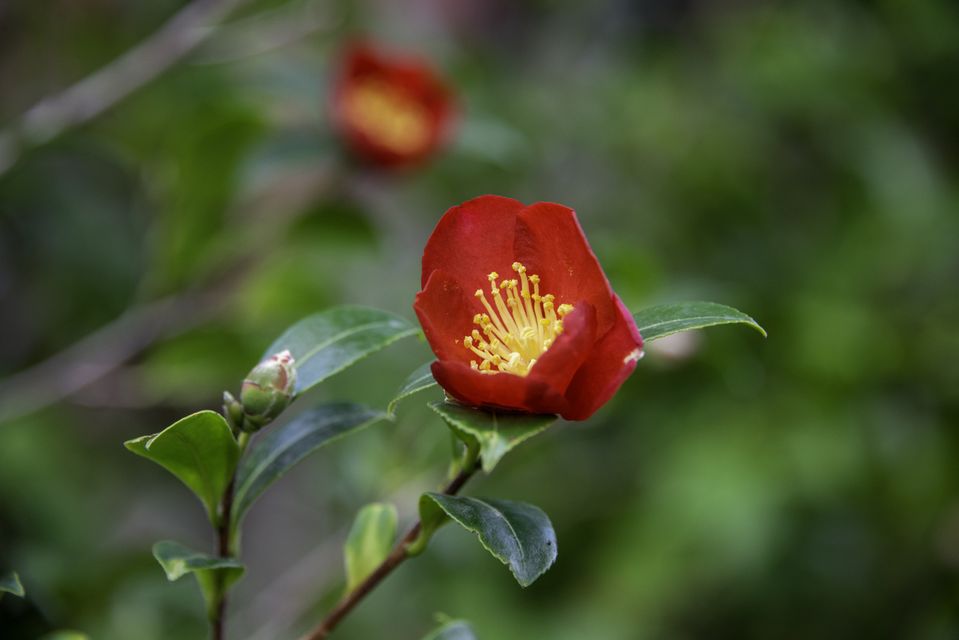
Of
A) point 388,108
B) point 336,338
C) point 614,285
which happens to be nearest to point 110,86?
point 388,108

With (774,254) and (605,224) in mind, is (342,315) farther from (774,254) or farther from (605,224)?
(605,224)

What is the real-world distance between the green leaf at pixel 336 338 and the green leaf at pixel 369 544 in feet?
0.55

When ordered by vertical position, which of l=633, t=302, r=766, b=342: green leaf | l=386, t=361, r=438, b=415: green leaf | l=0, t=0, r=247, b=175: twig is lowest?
l=386, t=361, r=438, b=415: green leaf

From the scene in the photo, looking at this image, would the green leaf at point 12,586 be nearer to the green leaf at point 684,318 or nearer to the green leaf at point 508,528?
the green leaf at point 508,528

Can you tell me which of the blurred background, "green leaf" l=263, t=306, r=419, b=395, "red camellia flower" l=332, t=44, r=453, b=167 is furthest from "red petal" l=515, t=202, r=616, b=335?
"red camellia flower" l=332, t=44, r=453, b=167

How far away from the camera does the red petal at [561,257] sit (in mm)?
712

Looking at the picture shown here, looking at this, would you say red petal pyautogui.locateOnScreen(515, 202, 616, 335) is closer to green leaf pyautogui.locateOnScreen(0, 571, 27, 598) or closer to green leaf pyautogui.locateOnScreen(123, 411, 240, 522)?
green leaf pyautogui.locateOnScreen(123, 411, 240, 522)

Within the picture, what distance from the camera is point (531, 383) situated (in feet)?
2.13

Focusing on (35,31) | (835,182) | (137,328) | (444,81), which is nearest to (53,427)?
(137,328)

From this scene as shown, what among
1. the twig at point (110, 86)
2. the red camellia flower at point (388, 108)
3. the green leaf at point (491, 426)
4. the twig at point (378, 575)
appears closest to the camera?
the green leaf at point (491, 426)

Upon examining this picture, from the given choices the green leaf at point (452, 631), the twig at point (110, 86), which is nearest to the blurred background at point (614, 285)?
the twig at point (110, 86)

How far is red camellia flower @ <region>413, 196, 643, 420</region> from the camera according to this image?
0.67 meters

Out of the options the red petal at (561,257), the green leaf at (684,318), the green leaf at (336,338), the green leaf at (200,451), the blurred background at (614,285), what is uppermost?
the red petal at (561,257)

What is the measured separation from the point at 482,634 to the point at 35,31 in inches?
63.1
